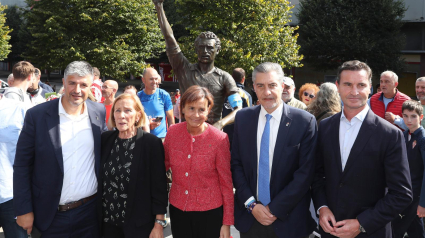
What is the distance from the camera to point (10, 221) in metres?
3.54

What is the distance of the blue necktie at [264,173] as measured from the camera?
9.00ft

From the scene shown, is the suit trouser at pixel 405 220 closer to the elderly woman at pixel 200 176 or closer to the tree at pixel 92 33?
the elderly woman at pixel 200 176

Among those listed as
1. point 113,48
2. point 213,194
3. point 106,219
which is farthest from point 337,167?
point 113,48

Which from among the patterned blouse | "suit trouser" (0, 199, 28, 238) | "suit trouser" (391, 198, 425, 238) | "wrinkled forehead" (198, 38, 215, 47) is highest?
"wrinkled forehead" (198, 38, 215, 47)

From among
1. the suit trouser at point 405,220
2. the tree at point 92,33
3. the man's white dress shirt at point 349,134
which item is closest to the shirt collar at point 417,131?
the suit trouser at point 405,220

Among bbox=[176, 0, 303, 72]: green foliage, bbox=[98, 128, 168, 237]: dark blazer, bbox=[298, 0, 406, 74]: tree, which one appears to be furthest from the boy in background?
bbox=[298, 0, 406, 74]: tree

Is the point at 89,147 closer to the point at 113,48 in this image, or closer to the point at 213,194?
the point at 213,194

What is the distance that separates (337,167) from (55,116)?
2.19 meters

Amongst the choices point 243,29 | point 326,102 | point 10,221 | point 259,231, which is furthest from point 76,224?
point 243,29

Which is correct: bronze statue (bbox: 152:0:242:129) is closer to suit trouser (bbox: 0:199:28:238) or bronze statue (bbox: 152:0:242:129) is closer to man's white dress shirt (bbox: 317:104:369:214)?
man's white dress shirt (bbox: 317:104:369:214)

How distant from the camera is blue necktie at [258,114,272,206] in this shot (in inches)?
108

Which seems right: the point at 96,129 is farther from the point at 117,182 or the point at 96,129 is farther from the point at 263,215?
the point at 263,215

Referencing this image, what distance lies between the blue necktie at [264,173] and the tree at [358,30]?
2316 cm

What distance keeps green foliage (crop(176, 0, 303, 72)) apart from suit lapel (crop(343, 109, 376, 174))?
16.5 meters
